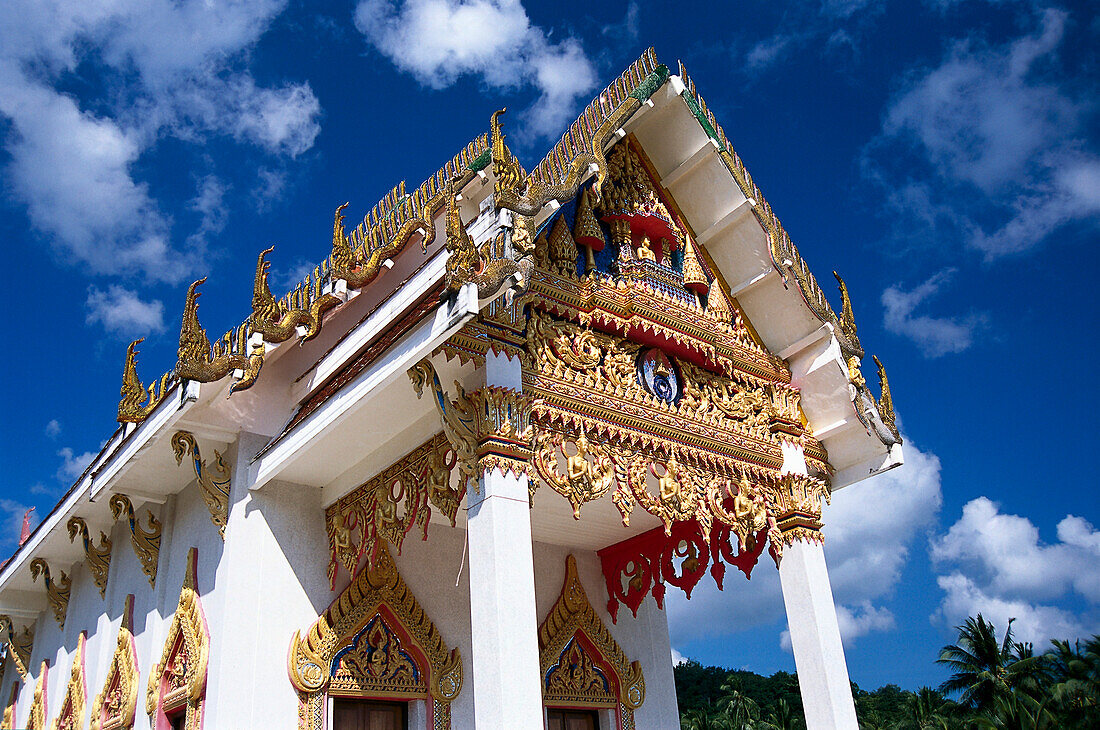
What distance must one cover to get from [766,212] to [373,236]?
3.39 metres

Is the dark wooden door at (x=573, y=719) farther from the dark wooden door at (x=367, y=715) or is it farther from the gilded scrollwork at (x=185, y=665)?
the gilded scrollwork at (x=185, y=665)

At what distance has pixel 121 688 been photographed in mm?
8102

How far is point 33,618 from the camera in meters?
11.4

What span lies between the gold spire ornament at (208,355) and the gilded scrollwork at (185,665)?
174 cm

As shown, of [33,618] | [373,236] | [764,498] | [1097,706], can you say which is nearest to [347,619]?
[373,236]

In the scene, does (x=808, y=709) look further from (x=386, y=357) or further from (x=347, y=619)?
(x=386, y=357)

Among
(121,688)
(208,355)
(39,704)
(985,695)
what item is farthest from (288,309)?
(985,695)

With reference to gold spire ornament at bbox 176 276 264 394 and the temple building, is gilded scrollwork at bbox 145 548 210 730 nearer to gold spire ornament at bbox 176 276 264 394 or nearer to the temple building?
the temple building

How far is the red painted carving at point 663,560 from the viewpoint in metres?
7.96

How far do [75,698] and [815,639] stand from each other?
7.24 metres

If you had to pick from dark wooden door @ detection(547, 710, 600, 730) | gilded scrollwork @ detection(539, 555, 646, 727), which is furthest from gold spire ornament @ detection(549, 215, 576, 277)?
dark wooden door @ detection(547, 710, 600, 730)

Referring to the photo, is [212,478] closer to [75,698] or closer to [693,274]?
[75,698]

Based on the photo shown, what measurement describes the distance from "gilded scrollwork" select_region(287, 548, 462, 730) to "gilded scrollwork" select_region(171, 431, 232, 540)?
1038 millimetres

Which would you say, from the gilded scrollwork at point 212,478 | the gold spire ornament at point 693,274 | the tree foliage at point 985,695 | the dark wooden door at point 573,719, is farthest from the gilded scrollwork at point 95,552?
the tree foliage at point 985,695
